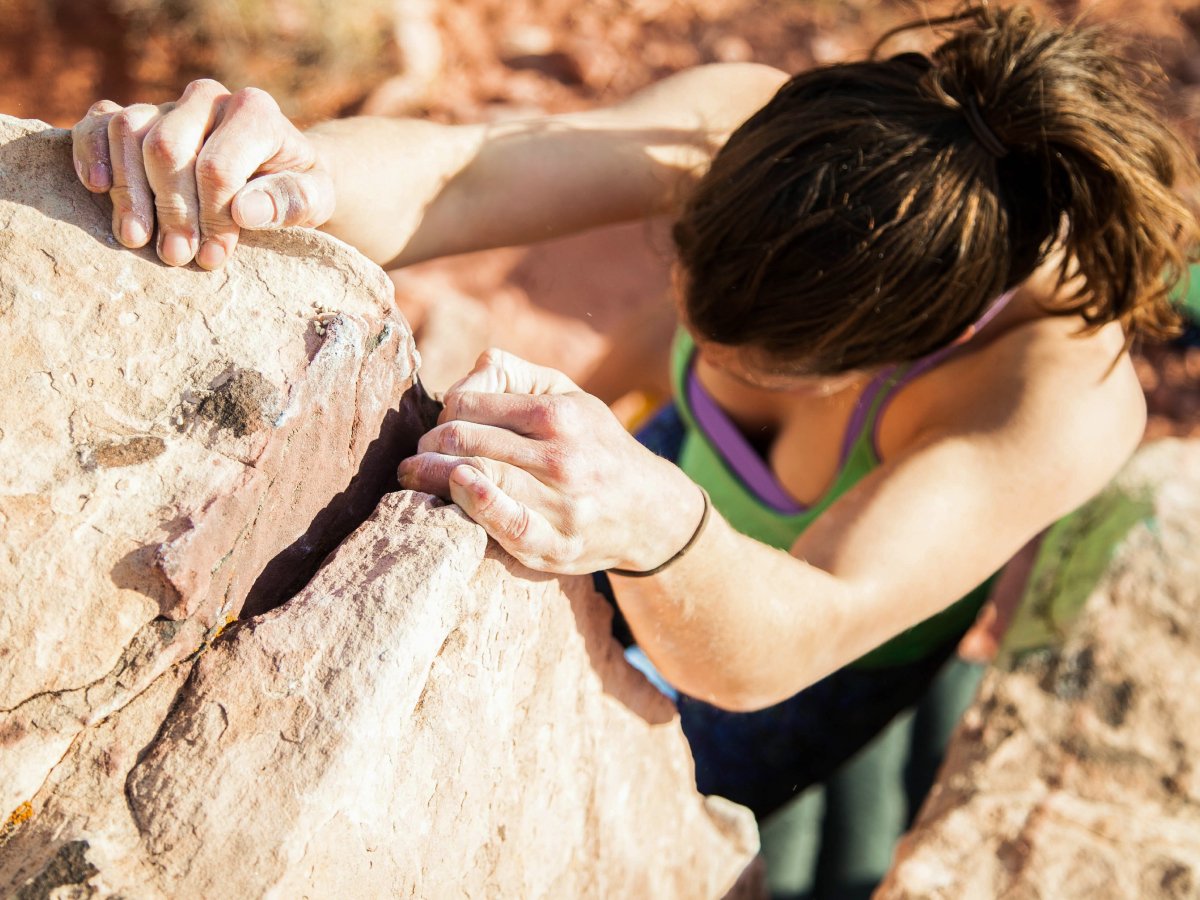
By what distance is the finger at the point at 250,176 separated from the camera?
1.08 metres

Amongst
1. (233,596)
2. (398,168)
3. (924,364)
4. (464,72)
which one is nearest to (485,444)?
(233,596)

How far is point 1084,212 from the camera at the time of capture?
1.38m

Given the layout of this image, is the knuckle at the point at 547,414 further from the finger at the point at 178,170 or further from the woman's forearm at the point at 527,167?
the woman's forearm at the point at 527,167

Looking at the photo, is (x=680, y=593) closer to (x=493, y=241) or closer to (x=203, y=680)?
(x=203, y=680)

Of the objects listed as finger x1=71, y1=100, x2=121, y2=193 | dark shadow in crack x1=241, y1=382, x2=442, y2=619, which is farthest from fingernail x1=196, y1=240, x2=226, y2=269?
dark shadow in crack x1=241, y1=382, x2=442, y2=619

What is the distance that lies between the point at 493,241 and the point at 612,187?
0.24 m

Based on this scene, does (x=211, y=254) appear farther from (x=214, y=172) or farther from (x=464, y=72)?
(x=464, y=72)

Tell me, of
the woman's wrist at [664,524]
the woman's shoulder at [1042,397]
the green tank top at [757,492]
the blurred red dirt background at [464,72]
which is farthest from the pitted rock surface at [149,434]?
the blurred red dirt background at [464,72]

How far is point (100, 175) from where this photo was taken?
1091 mm

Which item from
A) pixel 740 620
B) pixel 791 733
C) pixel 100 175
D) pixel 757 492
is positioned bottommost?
pixel 791 733

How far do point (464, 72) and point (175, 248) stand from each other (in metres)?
3.66

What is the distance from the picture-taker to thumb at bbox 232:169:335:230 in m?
1.11

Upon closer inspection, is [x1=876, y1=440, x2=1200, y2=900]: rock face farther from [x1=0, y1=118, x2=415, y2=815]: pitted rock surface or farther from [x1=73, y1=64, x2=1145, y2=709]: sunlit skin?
[x1=0, y1=118, x2=415, y2=815]: pitted rock surface

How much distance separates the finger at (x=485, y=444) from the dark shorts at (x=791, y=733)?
1088 mm
